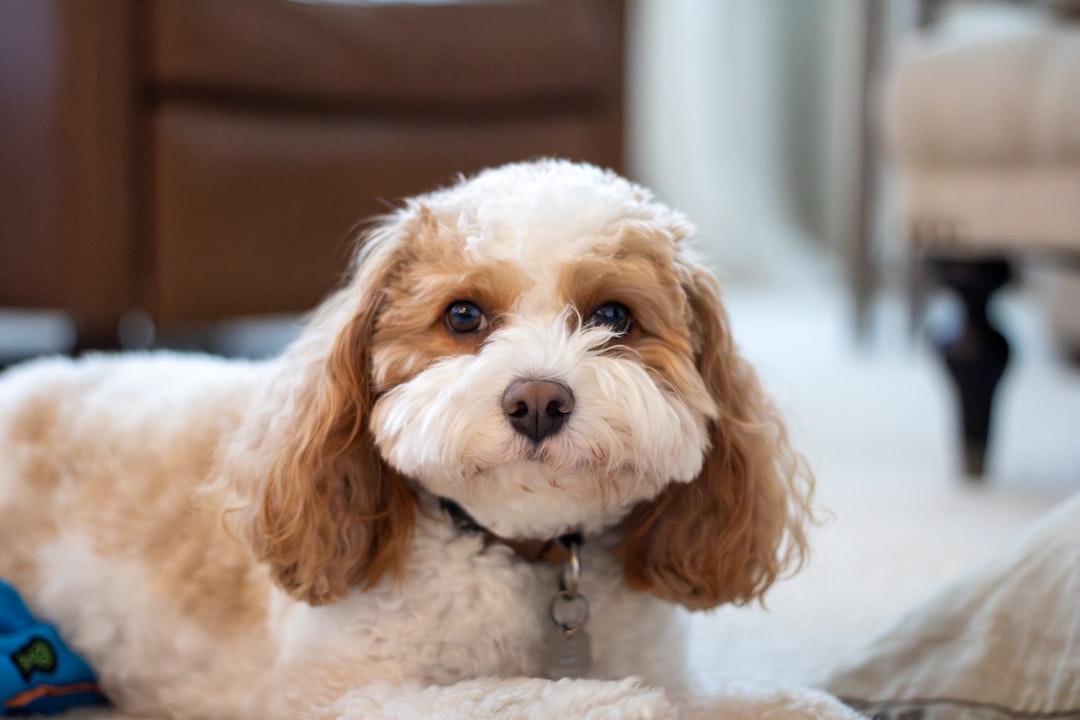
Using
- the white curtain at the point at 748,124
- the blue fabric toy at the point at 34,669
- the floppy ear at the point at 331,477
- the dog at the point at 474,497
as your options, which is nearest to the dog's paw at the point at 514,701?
the dog at the point at 474,497

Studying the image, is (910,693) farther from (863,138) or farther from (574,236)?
(863,138)

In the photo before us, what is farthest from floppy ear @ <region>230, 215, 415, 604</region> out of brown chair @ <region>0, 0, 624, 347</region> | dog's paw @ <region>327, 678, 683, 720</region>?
brown chair @ <region>0, 0, 624, 347</region>

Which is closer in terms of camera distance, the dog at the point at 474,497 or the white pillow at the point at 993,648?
the dog at the point at 474,497

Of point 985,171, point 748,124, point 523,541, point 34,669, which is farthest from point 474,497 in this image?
point 748,124

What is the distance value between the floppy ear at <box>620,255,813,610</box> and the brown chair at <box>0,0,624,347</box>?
134cm

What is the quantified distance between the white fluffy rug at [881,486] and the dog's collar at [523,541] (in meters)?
0.21

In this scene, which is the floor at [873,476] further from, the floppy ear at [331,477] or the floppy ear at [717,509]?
the floppy ear at [331,477]

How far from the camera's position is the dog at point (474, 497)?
1067mm

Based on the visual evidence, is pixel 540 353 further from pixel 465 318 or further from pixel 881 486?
pixel 881 486

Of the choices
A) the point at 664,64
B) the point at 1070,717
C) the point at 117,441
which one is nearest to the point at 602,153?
the point at 117,441

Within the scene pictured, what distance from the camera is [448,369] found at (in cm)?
110

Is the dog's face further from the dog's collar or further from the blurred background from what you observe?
the blurred background

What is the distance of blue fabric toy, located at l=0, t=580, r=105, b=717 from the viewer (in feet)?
4.03

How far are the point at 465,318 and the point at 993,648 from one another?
0.61m
